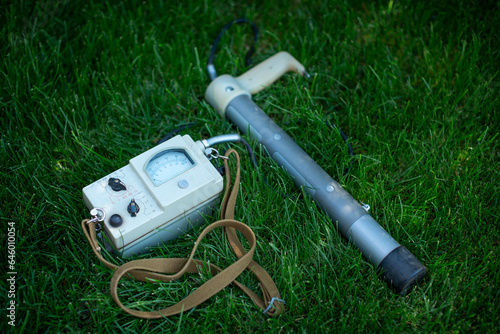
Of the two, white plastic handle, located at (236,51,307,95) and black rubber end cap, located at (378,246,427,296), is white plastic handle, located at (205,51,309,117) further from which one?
black rubber end cap, located at (378,246,427,296)

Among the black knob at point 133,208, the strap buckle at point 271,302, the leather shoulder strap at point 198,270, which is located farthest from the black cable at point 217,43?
the strap buckle at point 271,302

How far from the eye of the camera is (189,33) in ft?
11.1

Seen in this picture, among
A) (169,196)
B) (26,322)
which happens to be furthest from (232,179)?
(26,322)

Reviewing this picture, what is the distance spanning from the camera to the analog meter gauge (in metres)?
2.14

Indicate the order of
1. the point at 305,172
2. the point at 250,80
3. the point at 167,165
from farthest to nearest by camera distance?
the point at 250,80
the point at 305,172
the point at 167,165

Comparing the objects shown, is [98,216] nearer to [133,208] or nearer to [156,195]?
[133,208]

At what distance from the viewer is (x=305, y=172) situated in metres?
2.52

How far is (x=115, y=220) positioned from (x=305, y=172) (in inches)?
40.9

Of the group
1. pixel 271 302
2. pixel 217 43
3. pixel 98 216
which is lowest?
pixel 271 302

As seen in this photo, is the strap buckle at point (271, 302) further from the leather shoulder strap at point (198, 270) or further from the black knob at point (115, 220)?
the black knob at point (115, 220)

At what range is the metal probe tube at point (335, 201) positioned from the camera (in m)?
2.22

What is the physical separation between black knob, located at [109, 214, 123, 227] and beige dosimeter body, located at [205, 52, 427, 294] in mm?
956

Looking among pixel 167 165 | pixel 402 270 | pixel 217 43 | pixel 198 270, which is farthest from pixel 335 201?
pixel 217 43

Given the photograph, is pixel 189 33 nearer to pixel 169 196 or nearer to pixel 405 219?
pixel 169 196
